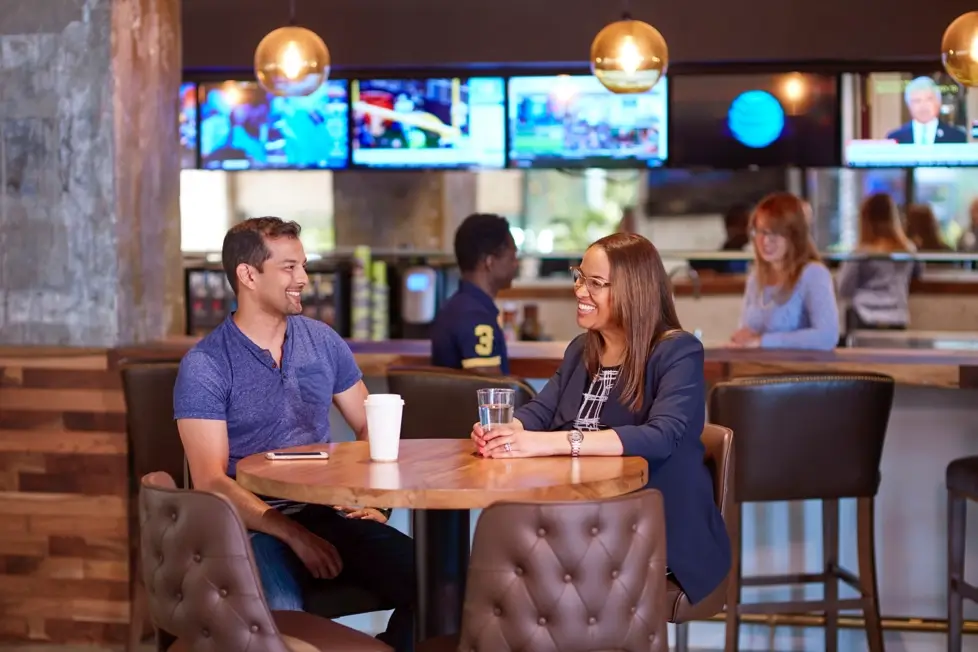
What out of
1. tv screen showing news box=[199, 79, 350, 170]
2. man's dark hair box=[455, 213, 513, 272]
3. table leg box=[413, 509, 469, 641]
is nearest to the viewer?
table leg box=[413, 509, 469, 641]

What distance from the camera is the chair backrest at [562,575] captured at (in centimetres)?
212

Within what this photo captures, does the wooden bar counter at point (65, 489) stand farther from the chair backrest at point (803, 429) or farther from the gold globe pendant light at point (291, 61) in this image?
the gold globe pendant light at point (291, 61)

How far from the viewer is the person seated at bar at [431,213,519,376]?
3.82 metres

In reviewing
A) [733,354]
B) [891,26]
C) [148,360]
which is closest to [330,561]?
[148,360]

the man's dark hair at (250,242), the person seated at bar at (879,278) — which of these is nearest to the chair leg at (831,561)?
the man's dark hair at (250,242)

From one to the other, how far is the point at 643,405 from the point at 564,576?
2.19 ft

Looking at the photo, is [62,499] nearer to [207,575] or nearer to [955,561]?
[207,575]

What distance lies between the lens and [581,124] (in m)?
6.49

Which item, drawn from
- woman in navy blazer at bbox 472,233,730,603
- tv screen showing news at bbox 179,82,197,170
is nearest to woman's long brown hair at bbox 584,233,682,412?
woman in navy blazer at bbox 472,233,730,603

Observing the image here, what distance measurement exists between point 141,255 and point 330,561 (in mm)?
1983

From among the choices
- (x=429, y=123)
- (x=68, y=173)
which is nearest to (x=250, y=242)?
(x=68, y=173)

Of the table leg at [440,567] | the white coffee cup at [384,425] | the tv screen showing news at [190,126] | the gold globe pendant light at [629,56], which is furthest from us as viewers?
the tv screen showing news at [190,126]

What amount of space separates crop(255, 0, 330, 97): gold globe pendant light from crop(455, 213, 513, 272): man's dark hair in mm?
1249

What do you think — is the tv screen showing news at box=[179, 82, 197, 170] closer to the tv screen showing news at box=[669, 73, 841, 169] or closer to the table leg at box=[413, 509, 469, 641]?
the tv screen showing news at box=[669, 73, 841, 169]
